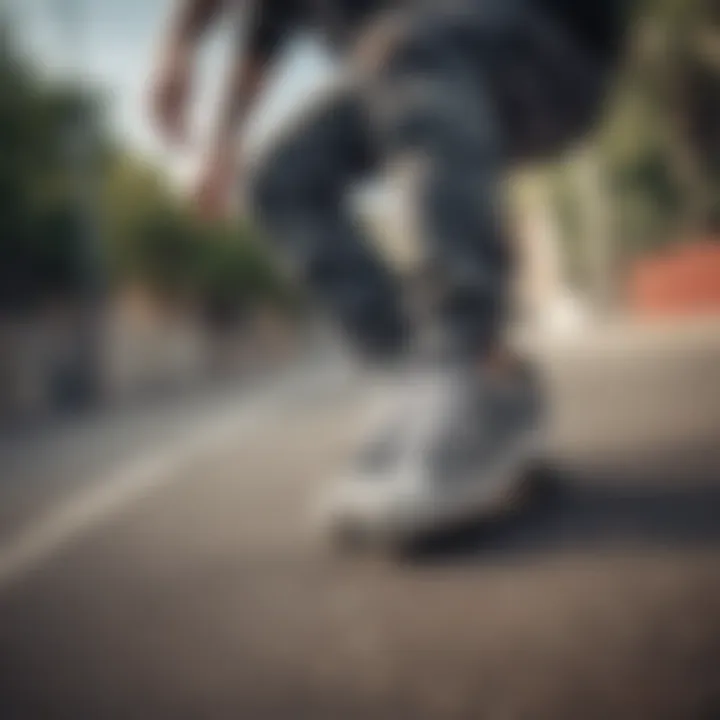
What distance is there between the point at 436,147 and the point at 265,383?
19cm

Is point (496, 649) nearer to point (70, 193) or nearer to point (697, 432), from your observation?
point (697, 432)

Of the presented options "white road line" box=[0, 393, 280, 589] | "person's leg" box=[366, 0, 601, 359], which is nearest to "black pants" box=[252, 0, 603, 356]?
"person's leg" box=[366, 0, 601, 359]

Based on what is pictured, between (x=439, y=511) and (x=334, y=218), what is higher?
(x=334, y=218)

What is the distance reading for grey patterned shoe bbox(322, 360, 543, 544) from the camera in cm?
52

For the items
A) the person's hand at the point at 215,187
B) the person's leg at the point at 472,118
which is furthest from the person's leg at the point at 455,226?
the person's hand at the point at 215,187

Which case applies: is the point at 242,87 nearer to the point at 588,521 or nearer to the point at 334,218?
the point at 334,218

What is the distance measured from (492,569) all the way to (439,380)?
124mm

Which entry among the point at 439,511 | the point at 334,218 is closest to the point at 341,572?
the point at 439,511

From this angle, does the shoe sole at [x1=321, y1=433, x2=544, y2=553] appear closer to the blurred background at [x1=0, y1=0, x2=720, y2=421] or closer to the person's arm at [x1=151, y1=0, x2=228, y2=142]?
the blurred background at [x1=0, y1=0, x2=720, y2=421]

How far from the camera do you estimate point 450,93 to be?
1.72ft

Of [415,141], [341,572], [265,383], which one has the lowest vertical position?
[341,572]

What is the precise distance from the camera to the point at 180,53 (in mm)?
519

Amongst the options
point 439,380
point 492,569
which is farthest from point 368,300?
point 492,569

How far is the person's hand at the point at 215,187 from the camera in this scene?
0.52 metres
